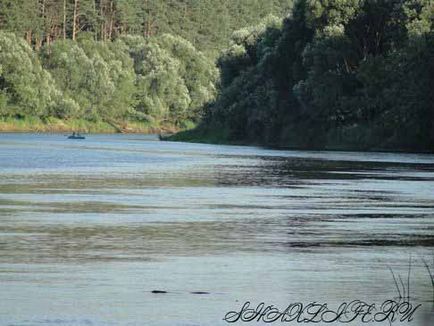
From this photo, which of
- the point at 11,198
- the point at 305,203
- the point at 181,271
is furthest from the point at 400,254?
the point at 11,198

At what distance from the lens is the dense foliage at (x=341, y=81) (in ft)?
304

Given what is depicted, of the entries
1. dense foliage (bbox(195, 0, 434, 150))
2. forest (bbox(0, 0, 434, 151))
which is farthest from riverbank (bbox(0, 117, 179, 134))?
dense foliage (bbox(195, 0, 434, 150))

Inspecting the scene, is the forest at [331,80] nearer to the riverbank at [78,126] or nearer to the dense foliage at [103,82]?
the dense foliage at [103,82]

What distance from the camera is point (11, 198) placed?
3978cm

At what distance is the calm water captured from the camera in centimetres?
1861

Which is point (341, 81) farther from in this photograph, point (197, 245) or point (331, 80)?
point (197, 245)

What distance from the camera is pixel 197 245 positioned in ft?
86.3

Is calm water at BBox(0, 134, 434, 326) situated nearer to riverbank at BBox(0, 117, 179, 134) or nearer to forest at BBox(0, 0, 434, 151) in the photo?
forest at BBox(0, 0, 434, 151)

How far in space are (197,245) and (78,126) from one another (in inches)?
6086

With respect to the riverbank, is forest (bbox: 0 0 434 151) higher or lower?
higher

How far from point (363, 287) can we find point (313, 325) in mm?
3682

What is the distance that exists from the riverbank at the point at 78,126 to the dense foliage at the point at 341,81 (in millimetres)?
55921

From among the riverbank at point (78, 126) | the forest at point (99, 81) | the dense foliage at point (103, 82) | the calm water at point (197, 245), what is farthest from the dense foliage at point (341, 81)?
the riverbank at point (78, 126)

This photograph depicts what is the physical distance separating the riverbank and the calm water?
4658 inches
